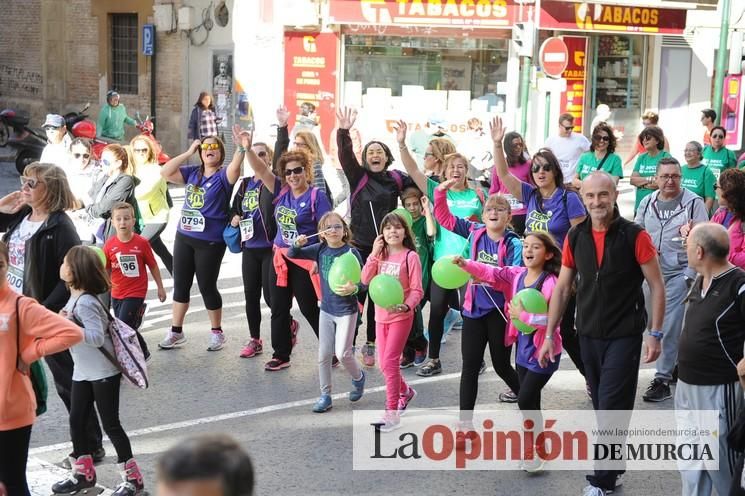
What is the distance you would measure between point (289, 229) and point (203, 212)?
99 centimetres

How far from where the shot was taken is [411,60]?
23.8 meters

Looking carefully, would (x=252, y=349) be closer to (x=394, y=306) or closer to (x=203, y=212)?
(x=203, y=212)

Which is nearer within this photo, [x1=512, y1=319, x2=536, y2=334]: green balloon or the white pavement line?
the white pavement line

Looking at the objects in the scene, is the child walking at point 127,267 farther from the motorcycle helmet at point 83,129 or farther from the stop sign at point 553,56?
the stop sign at point 553,56

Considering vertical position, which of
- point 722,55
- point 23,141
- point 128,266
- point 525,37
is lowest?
point 128,266

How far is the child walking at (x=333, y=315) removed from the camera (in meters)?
7.76

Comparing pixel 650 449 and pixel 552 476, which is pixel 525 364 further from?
pixel 650 449

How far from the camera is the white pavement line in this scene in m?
6.20

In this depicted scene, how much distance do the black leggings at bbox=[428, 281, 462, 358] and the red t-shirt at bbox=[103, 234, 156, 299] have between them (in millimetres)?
2271

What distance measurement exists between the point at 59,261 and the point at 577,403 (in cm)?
399

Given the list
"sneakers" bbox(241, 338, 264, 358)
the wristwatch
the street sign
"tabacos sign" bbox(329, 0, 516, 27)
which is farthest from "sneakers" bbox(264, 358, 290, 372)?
the street sign

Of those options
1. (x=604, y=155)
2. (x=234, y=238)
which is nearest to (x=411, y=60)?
(x=604, y=155)

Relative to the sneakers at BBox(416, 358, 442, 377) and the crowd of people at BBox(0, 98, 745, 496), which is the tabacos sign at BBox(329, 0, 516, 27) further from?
the sneakers at BBox(416, 358, 442, 377)

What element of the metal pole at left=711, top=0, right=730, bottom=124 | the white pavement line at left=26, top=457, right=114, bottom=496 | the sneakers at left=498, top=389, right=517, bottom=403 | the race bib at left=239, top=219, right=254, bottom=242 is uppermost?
the metal pole at left=711, top=0, right=730, bottom=124
